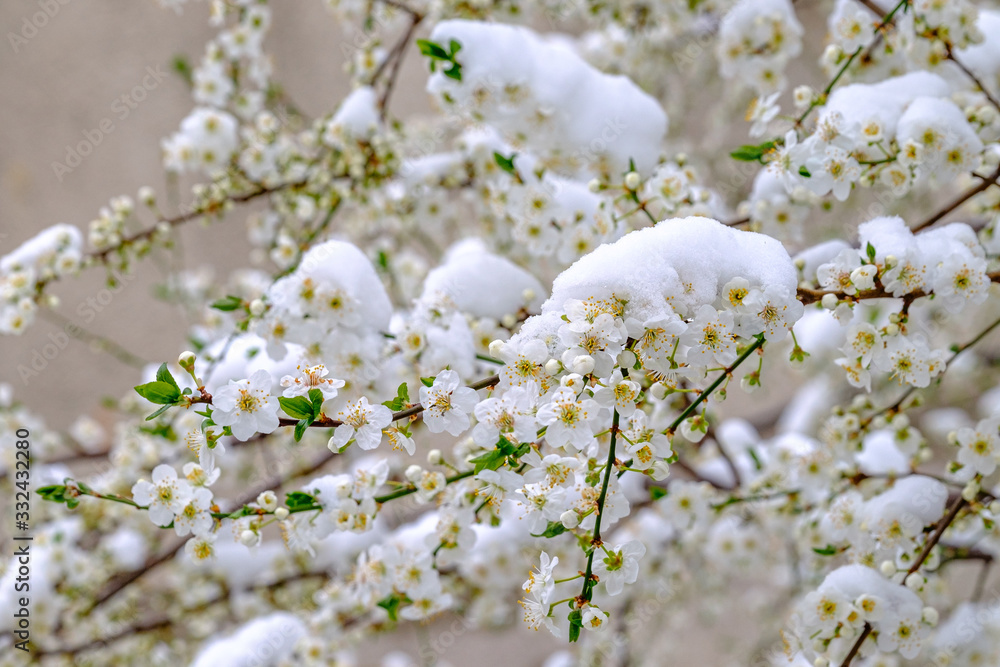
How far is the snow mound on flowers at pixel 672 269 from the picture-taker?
22.6 inches

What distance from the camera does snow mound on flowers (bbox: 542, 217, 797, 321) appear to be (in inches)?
22.6

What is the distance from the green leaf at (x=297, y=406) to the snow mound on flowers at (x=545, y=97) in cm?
60

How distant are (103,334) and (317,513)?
2222 mm

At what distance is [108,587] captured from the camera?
156 centimetres

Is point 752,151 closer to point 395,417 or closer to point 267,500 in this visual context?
point 395,417

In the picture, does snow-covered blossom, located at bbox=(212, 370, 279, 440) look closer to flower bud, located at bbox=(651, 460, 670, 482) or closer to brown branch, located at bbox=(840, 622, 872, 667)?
flower bud, located at bbox=(651, 460, 670, 482)

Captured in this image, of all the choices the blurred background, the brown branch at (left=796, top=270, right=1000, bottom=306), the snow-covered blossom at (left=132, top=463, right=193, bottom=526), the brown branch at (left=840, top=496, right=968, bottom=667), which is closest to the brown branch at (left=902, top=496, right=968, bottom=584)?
the brown branch at (left=840, top=496, right=968, bottom=667)

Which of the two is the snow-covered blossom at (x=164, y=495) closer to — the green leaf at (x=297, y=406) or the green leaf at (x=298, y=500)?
the green leaf at (x=298, y=500)

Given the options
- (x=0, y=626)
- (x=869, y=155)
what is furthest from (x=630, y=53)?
(x=0, y=626)

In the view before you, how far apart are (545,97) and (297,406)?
26.3 inches

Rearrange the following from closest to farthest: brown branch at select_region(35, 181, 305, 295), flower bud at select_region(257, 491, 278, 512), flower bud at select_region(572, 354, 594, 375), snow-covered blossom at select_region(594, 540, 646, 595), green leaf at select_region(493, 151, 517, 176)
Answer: flower bud at select_region(572, 354, 594, 375) < snow-covered blossom at select_region(594, 540, 646, 595) < flower bud at select_region(257, 491, 278, 512) < green leaf at select_region(493, 151, 517, 176) < brown branch at select_region(35, 181, 305, 295)

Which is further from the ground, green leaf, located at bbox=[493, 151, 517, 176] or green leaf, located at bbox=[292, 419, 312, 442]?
green leaf, located at bbox=[493, 151, 517, 176]

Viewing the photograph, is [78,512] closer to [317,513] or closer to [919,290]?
[317,513]

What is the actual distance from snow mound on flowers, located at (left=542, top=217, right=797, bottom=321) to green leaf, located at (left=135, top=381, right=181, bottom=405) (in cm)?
32
